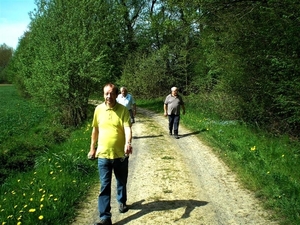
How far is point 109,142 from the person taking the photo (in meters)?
4.81

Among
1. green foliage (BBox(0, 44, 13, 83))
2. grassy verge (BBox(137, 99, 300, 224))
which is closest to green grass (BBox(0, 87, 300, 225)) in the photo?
grassy verge (BBox(137, 99, 300, 224))

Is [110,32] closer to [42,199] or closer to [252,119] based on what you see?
[252,119]

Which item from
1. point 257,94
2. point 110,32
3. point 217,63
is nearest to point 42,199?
point 257,94

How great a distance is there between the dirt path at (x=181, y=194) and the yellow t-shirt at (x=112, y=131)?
1.11 m

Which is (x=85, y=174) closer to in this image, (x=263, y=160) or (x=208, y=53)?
(x=263, y=160)

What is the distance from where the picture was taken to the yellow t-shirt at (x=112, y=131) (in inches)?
189

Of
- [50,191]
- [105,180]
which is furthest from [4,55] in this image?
[105,180]

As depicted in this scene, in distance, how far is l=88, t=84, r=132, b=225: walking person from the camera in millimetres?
4781

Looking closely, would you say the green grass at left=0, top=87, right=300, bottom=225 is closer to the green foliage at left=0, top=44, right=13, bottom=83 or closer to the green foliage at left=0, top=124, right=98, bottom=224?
the green foliage at left=0, top=124, right=98, bottom=224

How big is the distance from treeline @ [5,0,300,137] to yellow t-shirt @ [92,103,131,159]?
575 centimetres

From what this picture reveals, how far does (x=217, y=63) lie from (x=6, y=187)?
9627 millimetres

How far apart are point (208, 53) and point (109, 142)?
1201cm

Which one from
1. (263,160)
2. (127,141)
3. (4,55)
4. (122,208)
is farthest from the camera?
(4,55)

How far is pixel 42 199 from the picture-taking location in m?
5.26
